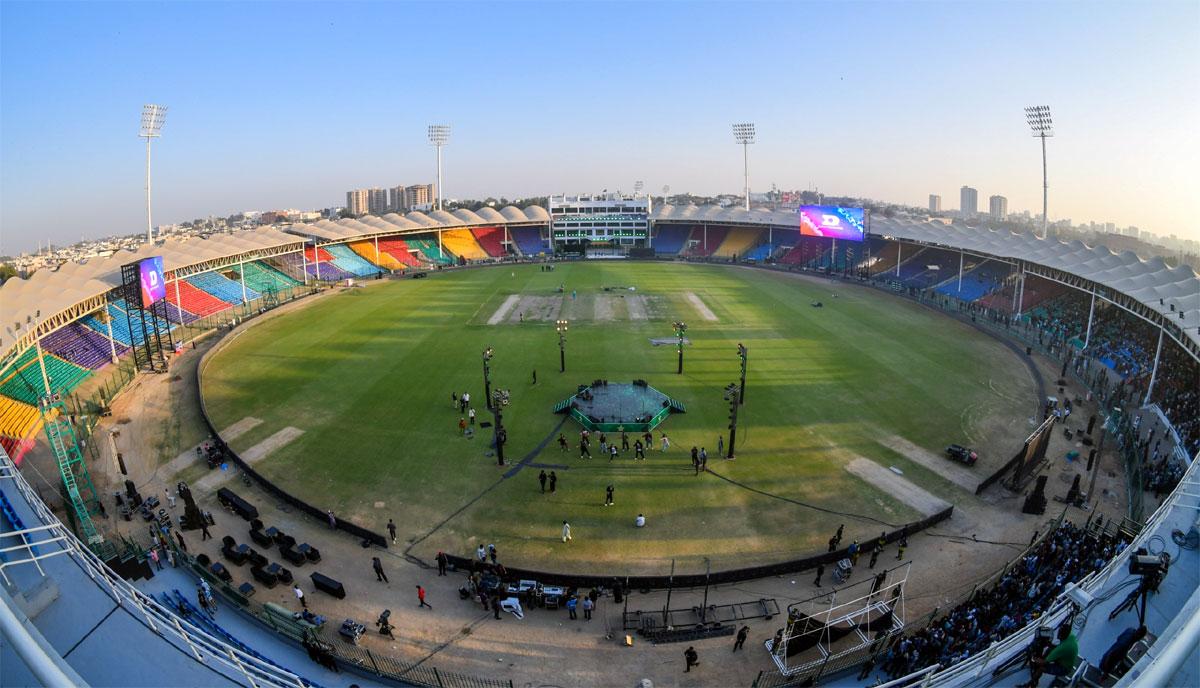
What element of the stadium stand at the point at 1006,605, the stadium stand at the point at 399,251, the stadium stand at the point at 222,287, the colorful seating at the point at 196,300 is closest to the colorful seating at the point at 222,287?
the stadium stand at the point at 222,287

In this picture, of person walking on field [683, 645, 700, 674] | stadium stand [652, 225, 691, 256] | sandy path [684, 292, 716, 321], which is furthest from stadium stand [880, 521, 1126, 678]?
stadium stand [652, 225, 691, 256]

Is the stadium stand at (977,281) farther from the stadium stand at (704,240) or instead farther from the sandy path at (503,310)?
the sandy path at (503,310)

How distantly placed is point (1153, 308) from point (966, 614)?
2616cm

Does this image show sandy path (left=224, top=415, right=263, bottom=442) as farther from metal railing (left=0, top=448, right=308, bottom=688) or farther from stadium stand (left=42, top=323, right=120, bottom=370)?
stadium stand (left=42, top=323, right=120, bottom=370)

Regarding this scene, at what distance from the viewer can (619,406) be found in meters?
30.5

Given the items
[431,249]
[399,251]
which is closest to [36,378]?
[399,251]

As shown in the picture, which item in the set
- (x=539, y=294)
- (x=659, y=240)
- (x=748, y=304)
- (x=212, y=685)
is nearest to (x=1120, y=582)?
(x=212, y=685)

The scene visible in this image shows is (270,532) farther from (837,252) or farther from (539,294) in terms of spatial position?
(837,252)

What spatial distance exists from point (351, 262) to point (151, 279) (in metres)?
40.6

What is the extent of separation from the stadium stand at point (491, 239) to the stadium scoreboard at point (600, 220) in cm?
876

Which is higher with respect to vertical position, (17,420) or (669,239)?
(669,239)

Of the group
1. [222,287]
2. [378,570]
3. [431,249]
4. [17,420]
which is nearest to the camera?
[378,570]

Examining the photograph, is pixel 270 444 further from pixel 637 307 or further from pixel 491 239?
pixel 491 239

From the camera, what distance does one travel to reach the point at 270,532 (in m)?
21.0
